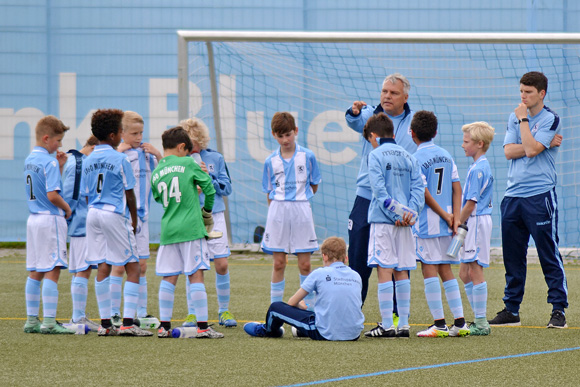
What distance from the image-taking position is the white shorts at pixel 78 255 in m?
6.34

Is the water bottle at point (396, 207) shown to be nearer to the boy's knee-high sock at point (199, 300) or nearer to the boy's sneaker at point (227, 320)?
the boy's knee-high sock at point (199, 300)

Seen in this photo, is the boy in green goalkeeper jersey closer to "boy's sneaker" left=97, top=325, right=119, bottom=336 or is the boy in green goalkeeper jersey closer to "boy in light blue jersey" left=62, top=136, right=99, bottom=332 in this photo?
"boy's sneaker" left=97, top=325, right=119, bottom=336

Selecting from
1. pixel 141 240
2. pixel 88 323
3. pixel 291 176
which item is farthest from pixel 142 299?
pixel 291 176

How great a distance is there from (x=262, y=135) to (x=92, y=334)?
741 centimetres

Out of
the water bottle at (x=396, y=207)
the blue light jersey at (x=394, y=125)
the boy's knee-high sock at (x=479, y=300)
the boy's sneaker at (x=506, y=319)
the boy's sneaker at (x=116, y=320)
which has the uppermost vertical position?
the blue light jersey at (x=394, y=125)

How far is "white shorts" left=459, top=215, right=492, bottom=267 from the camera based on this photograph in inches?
257

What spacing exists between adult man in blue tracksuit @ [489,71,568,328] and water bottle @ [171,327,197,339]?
2.36 m

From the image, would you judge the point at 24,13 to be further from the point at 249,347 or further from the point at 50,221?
the point at 249,347

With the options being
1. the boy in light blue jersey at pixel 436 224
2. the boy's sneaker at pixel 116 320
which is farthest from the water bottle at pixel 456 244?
the boy's sneaker at pixel 116 320

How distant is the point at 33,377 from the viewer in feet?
14.4

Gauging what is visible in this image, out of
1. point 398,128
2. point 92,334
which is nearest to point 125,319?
point 92,334

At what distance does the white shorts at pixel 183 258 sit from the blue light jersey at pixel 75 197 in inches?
36.9

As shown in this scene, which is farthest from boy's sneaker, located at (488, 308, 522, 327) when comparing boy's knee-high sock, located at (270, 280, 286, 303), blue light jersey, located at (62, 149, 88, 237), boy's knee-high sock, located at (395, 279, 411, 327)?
blue light jersey, located at (62, 149, 88, 237)

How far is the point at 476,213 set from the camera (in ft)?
22.5
